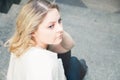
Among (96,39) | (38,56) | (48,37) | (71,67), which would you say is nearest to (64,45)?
(71,67)

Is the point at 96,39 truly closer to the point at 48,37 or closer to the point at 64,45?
the point at 64,45

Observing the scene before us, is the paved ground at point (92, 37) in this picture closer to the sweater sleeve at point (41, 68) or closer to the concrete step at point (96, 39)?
the concrete step at point (96, 39)

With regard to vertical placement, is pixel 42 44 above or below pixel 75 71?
above

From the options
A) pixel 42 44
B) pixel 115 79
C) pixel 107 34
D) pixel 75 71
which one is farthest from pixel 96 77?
pixel 42 44

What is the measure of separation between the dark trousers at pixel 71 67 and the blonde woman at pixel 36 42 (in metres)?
0.51

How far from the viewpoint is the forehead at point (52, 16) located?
71.9 inches

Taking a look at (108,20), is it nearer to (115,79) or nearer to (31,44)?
(115,79)

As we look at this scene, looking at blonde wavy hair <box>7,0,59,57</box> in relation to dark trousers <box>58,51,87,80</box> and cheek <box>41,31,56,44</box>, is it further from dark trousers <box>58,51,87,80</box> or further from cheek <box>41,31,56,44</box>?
dark trousers <box>58,51,87,80</box>

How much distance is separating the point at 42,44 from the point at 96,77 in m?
1.24

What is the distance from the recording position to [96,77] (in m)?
3.00

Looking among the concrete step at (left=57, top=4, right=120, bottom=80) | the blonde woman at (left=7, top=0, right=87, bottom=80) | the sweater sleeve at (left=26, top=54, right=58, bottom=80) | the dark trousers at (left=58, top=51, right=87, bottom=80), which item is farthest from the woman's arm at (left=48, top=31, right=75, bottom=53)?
the concrete step at (left=57, top=4, right=120, bottom=80)

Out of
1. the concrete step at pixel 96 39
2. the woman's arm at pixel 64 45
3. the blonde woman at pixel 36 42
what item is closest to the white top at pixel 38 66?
the blonde woman at pixel 36 42

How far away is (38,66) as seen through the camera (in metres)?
1.75

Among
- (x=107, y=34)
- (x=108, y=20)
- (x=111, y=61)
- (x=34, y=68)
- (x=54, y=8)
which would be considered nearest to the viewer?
(x=34, y=68)
